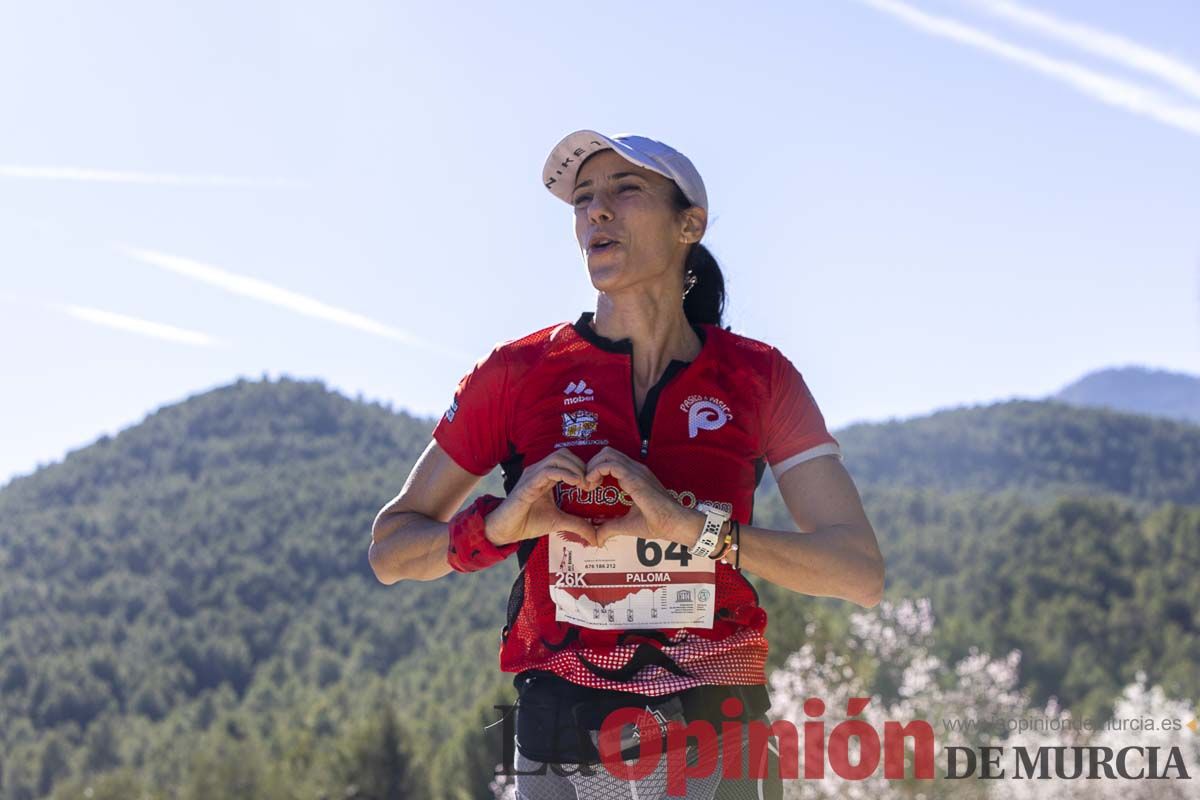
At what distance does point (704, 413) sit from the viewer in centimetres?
293

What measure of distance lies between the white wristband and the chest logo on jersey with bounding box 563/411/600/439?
0.32 metres

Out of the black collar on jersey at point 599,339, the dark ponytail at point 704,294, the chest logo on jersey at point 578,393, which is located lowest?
the chest logo on jersey at point 578,393

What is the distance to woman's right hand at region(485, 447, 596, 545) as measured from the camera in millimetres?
2652

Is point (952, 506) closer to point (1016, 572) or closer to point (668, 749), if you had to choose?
point (1016, 572)

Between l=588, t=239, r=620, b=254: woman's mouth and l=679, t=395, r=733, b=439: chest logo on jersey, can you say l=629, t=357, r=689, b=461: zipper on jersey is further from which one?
l=588, t=239, r=620, b=254: woman's mouth

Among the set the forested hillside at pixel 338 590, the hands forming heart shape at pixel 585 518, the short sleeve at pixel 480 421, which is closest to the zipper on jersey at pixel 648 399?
the hands forming heart shape at pixel 585 518

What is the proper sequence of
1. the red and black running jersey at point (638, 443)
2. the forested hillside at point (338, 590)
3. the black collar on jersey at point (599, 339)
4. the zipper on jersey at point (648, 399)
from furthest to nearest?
A: the forested hillside at point (338, 590)
the black collar on jersey at point (599, 339)
the zipper on jersey at point (648, 399)
the red and black running jersey at point (638, 443)

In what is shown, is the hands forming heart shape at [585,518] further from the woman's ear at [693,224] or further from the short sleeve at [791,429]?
the woman's ear at [693,224]

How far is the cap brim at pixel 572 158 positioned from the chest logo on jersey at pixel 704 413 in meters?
0.49

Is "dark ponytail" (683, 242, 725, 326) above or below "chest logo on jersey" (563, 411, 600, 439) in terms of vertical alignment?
above

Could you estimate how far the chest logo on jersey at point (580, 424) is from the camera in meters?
2.90

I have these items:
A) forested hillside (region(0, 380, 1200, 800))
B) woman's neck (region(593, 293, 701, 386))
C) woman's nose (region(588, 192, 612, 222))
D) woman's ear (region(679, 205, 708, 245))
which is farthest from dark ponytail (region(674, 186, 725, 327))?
forested hillside (region(0, 380, 1200, 800))

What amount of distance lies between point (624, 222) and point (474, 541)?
76 centimetres

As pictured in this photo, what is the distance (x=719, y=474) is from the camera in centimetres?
290
